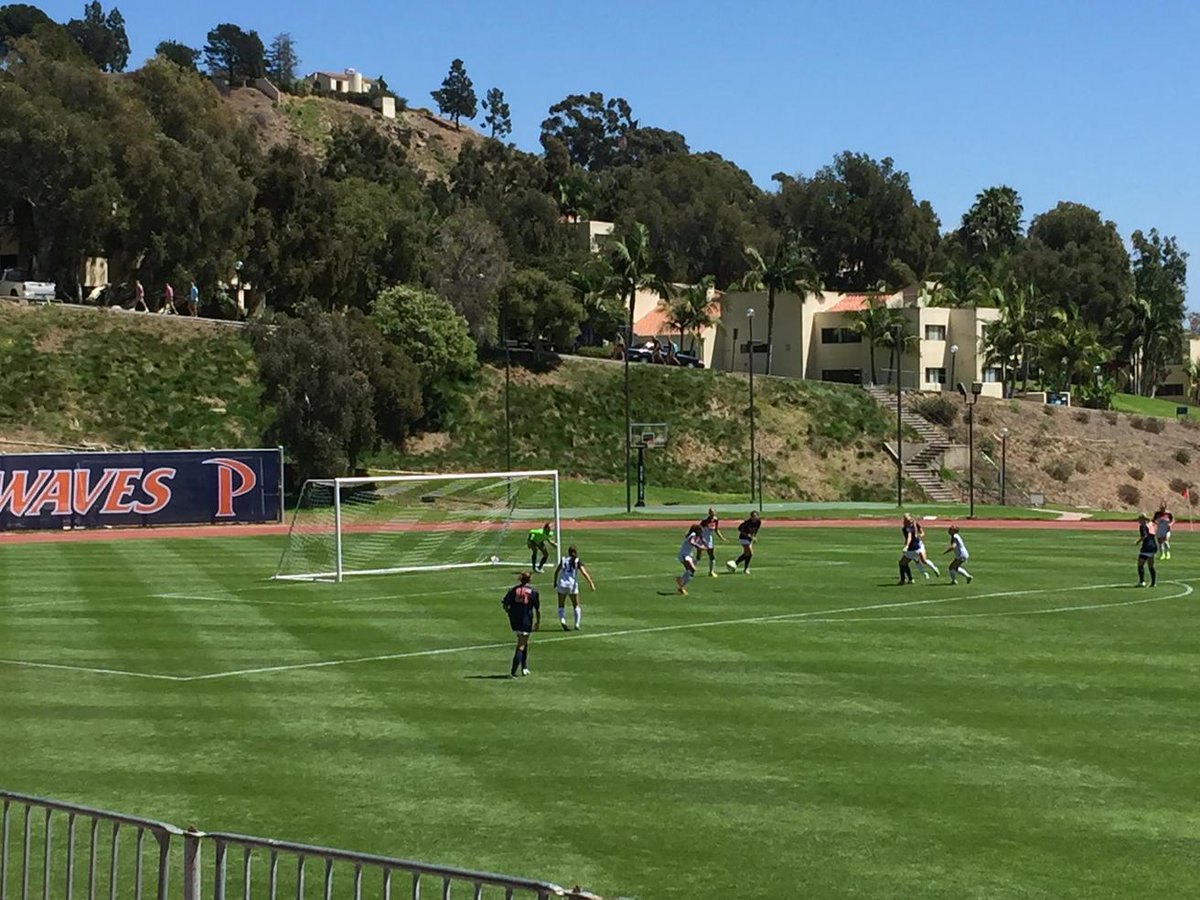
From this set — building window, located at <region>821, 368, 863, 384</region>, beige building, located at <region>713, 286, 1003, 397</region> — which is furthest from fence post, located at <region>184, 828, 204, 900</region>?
building window, located at <region>821, 368, 863, 384</region>

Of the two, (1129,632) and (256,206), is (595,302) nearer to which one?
(256,206)

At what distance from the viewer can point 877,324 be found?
132m

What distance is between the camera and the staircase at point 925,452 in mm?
110250

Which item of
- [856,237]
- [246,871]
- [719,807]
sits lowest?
[719,807]

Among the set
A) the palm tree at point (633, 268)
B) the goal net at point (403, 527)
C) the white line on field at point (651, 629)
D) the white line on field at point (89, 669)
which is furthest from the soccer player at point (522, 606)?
the palm tree at point (633, 268)

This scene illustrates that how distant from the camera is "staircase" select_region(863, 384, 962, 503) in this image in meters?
110

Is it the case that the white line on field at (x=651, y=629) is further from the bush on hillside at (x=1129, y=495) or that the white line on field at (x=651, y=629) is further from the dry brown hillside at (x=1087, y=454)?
the bush on hillside at (x=1129, y=495)

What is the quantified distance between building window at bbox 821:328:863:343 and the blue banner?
2780 inches

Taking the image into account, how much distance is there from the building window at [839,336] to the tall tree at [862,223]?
39830 mm

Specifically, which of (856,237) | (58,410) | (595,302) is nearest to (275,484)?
(58,410)

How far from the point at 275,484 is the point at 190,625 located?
129 feet

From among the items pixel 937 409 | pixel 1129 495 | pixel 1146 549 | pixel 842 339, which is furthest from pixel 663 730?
pixel 842 339

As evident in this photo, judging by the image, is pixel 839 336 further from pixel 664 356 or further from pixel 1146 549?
pixel 1146 549

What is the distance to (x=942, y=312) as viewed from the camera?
447 feet
